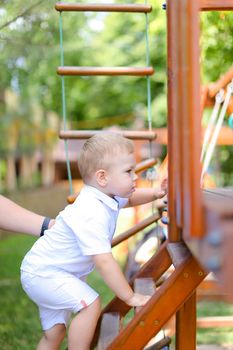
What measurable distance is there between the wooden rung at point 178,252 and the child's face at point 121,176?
275 mm

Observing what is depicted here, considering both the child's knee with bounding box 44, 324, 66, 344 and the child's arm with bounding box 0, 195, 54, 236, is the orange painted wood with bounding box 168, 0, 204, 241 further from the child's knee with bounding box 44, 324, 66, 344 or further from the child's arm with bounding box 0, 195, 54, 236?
the child's arm with bounding box 0, 195, 54, 236

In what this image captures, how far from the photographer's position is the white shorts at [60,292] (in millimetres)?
2340

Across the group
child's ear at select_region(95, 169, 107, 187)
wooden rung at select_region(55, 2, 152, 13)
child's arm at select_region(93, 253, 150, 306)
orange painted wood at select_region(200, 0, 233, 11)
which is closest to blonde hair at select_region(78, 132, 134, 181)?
child's ear at select_region(95, 169, 107, 187)

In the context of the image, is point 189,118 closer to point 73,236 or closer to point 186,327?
point 73,236

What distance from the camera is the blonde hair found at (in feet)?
7.70

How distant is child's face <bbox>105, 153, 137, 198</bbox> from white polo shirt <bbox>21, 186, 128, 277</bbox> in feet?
0.14

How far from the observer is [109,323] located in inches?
104

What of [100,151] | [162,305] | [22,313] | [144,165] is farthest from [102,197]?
[22,313]

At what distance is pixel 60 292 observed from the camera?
2.35 metres

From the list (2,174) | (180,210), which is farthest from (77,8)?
(2,174)

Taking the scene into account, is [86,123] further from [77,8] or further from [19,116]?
[77,8]

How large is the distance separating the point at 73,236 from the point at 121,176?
0.96ft

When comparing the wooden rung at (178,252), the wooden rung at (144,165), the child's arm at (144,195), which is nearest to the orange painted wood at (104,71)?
the wooden rung at (144,165)

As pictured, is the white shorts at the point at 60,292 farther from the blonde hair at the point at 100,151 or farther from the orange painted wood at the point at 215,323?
the orange painted wood at the point at 215,323
